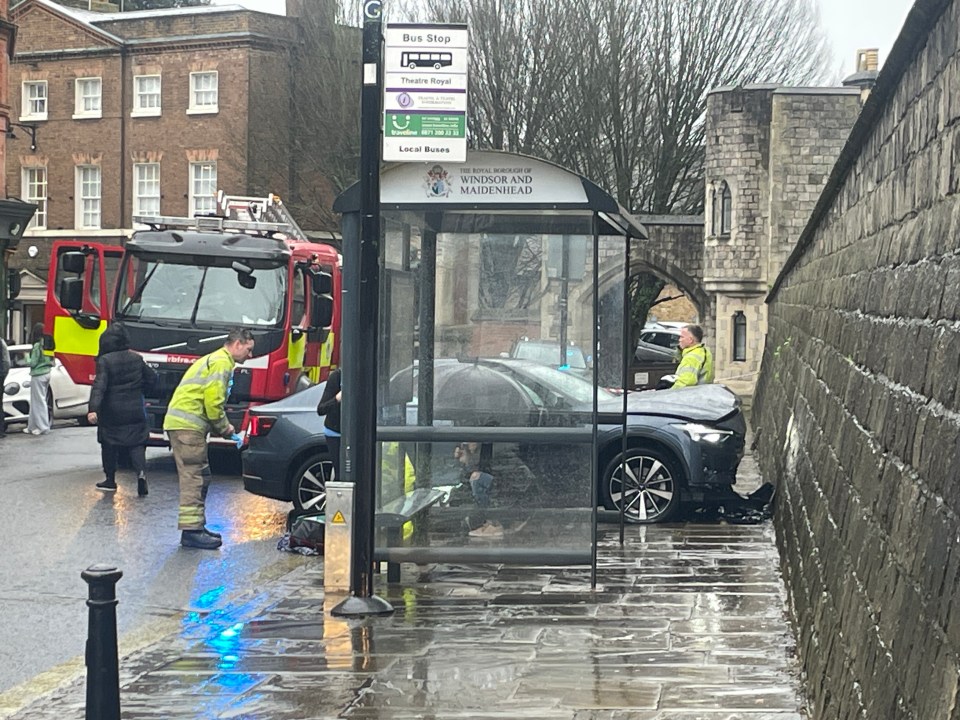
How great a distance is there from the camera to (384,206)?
9133 mm

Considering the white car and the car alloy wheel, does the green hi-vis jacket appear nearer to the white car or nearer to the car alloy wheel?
the car alloy wheel

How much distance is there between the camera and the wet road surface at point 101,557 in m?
8.25

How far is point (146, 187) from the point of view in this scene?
149 ft

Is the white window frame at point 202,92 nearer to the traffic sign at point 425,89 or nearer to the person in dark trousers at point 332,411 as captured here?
the person in dark trousers at point 332,411

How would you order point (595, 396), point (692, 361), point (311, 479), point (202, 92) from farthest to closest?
1. point (202, 92)
2. point (692, 361)
3. point (311, 479)
4. point (595, 396)

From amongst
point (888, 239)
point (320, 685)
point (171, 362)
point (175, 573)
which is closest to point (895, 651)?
point (888, 239)

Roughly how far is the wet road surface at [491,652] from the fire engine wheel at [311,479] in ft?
8.65

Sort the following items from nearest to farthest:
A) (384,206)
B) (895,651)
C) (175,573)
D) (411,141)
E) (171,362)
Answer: (895,651)
(411,141)
(384,206)
(175,573)
(171,362)

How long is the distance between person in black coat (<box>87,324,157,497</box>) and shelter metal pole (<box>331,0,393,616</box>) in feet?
22.4

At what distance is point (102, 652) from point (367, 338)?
3.72m

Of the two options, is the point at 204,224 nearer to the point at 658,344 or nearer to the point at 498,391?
the point at 498,391

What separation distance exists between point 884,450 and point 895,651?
1064mm

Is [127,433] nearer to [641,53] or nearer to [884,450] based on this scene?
[884,450]

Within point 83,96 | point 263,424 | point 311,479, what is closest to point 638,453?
point 311,479
